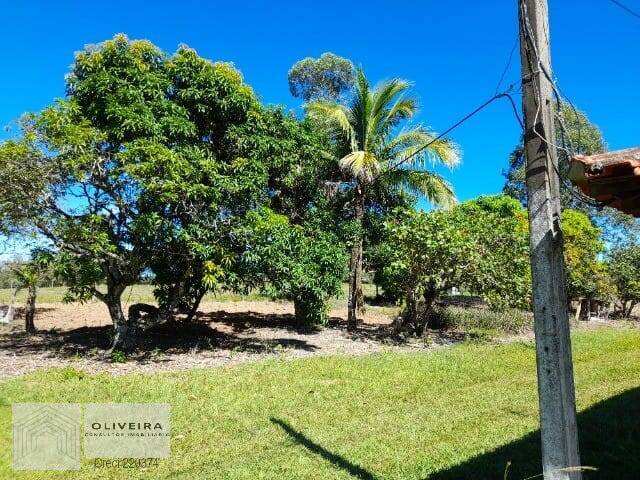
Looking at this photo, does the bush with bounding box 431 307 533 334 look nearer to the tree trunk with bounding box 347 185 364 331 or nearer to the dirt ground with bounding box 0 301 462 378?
the dirt ground with bounding box 0 301 462 378

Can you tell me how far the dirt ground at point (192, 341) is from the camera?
9.85 meters

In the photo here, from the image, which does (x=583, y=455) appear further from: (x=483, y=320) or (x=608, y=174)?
(x=483, y=320)

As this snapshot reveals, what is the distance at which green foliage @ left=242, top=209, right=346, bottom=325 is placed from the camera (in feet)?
31.3

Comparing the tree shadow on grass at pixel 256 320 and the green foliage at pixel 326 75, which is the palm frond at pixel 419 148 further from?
the green foliage at pixel 326 75

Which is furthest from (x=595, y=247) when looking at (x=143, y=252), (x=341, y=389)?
(x=143, y=252)

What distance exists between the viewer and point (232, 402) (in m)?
6.96

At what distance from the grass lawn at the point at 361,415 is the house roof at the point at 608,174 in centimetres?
274

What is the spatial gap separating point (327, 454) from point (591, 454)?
2611mm

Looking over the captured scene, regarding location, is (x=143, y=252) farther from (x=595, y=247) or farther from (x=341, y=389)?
(x=595, y=247)

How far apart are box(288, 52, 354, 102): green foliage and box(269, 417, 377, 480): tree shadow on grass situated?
29631 millimetres

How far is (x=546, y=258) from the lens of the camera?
292 centimetres

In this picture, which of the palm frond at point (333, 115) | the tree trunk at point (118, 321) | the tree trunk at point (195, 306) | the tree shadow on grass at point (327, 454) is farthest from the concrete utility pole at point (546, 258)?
the palm frond at point (333, 115)

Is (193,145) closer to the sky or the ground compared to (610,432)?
closer to the sky

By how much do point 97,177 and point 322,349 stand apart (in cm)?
635
